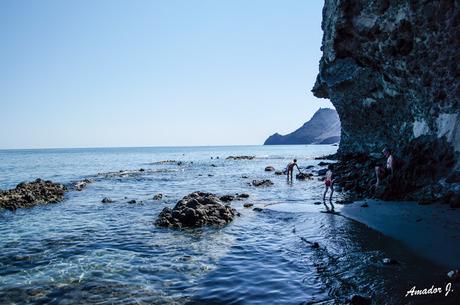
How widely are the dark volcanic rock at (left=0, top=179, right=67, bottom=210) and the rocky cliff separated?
27390mm

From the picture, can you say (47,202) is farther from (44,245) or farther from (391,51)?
(391,51)

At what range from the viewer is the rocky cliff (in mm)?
20141

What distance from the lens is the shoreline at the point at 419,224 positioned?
1270 cm

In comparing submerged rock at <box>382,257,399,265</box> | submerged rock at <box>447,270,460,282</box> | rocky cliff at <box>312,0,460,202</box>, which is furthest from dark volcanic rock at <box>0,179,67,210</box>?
rocky cliff at <box>312,0,460,202</box>

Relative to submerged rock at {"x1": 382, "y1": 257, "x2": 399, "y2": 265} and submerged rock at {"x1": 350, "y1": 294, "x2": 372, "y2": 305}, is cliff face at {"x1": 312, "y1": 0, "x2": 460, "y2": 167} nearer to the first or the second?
submerged rock at {"x1": 382, "y1": 257, "x2": 399, "y2": 265}

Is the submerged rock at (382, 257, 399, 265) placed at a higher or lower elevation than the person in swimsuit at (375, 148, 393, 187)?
lower

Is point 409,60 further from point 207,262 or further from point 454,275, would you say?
point 207,262

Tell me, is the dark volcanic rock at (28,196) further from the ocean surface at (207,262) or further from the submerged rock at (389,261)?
the submerged rock at (389,261)

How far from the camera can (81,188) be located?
39.8 m

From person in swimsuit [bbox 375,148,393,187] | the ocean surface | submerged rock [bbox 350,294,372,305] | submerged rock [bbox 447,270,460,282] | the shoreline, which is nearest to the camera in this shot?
submerged rock [bbox 350,294,372,305]

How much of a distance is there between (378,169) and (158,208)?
16.1 metres

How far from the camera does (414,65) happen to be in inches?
905

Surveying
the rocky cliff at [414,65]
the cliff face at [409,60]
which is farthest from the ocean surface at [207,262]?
the cliff face at [409,60]

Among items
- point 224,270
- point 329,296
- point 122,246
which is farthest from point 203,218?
point 329,296
